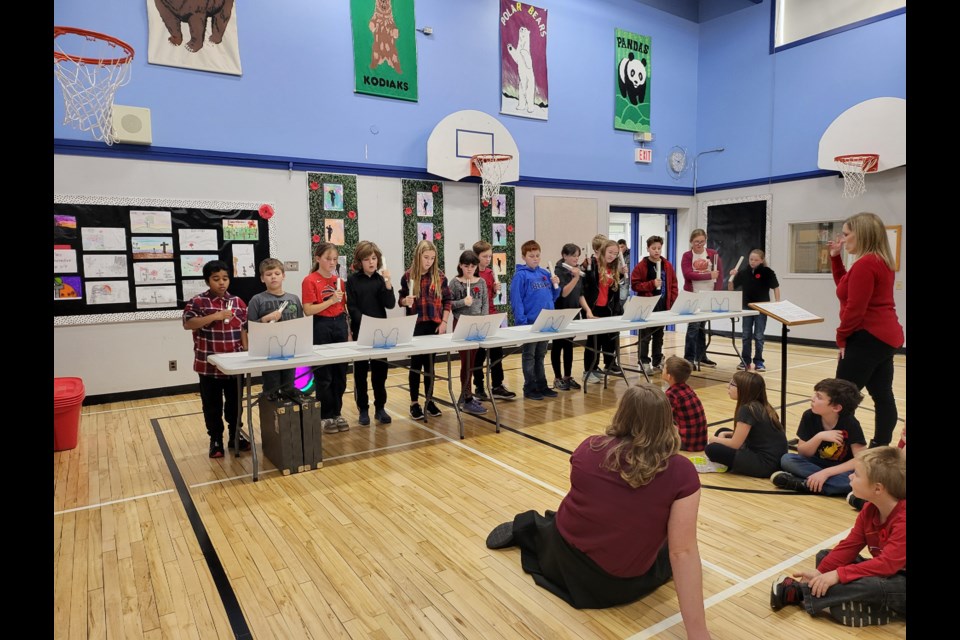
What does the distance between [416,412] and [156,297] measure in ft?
10.2

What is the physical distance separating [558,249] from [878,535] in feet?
23.4

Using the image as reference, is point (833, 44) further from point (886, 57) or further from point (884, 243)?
point (884, 243)

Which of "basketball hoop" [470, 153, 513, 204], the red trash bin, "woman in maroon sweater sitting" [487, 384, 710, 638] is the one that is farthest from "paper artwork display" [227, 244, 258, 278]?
"woman in maroon sweater sitting" [487, 384, 710, 638]

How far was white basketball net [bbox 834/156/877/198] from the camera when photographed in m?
8.09

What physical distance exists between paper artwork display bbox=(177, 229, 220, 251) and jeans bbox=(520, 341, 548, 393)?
11.6 feet

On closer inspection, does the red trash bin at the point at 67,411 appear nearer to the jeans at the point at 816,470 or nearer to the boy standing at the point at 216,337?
the boy standing at the point at 216,337

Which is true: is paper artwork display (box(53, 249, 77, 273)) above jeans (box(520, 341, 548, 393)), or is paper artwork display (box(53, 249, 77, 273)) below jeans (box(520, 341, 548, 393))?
above

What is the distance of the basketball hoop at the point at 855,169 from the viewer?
8.07 m

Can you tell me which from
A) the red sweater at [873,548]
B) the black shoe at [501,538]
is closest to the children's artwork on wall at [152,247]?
the black shoe at [501,538]

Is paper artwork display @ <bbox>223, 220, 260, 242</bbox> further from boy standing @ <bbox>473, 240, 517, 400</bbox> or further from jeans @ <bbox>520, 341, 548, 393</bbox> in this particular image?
jeans @ <bbox>520, 341, 548, 393</bbox>

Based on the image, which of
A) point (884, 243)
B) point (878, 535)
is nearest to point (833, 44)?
point (884, 243)

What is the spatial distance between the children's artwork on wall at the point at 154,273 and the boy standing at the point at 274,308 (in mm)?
2428

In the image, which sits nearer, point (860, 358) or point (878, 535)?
point (878, 535)

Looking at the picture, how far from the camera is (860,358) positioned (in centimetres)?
368
